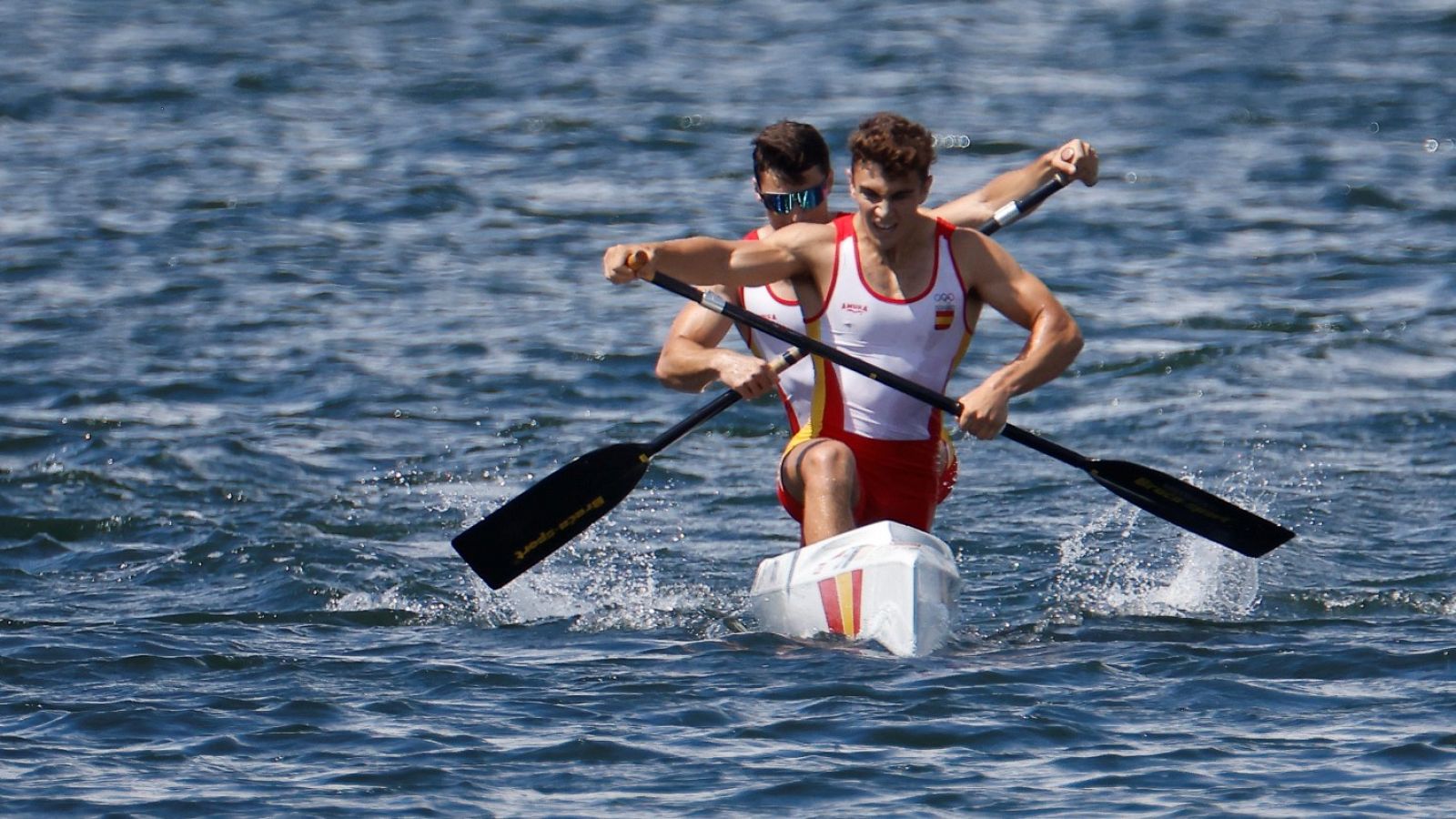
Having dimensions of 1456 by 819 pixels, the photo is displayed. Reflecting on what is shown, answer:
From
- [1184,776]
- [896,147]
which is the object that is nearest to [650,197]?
[896,147]

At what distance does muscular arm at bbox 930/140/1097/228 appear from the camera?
761 cm

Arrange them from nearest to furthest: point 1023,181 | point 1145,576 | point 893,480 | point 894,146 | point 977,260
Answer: point 894,146 → point 977,260 → point 893,480 → point 1023,181 → point 1145,576

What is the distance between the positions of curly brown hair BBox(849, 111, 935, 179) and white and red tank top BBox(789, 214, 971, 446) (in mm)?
367

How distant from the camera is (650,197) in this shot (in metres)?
15.4

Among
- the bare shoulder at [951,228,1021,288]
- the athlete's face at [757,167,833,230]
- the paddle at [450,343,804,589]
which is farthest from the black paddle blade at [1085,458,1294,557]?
the paddle at [450,343,804,589]

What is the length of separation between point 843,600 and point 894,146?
4.71 ft

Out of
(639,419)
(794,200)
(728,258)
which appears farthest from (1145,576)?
(639,419)

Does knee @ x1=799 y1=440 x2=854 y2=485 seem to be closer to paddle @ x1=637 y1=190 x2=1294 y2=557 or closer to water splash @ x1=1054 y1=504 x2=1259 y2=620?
paddle @ x1=637 y1=190 x2=1294 y2=557

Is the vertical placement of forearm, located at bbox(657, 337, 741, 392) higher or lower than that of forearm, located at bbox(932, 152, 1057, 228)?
lower

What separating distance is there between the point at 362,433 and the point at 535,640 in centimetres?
343

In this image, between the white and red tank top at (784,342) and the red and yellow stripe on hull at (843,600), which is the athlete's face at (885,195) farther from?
the red and yellow stripe on hull at (843,600)

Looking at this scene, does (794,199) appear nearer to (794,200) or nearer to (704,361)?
(794,200)

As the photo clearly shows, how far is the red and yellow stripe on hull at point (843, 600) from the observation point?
663 cm

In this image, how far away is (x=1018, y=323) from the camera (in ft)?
22.2
